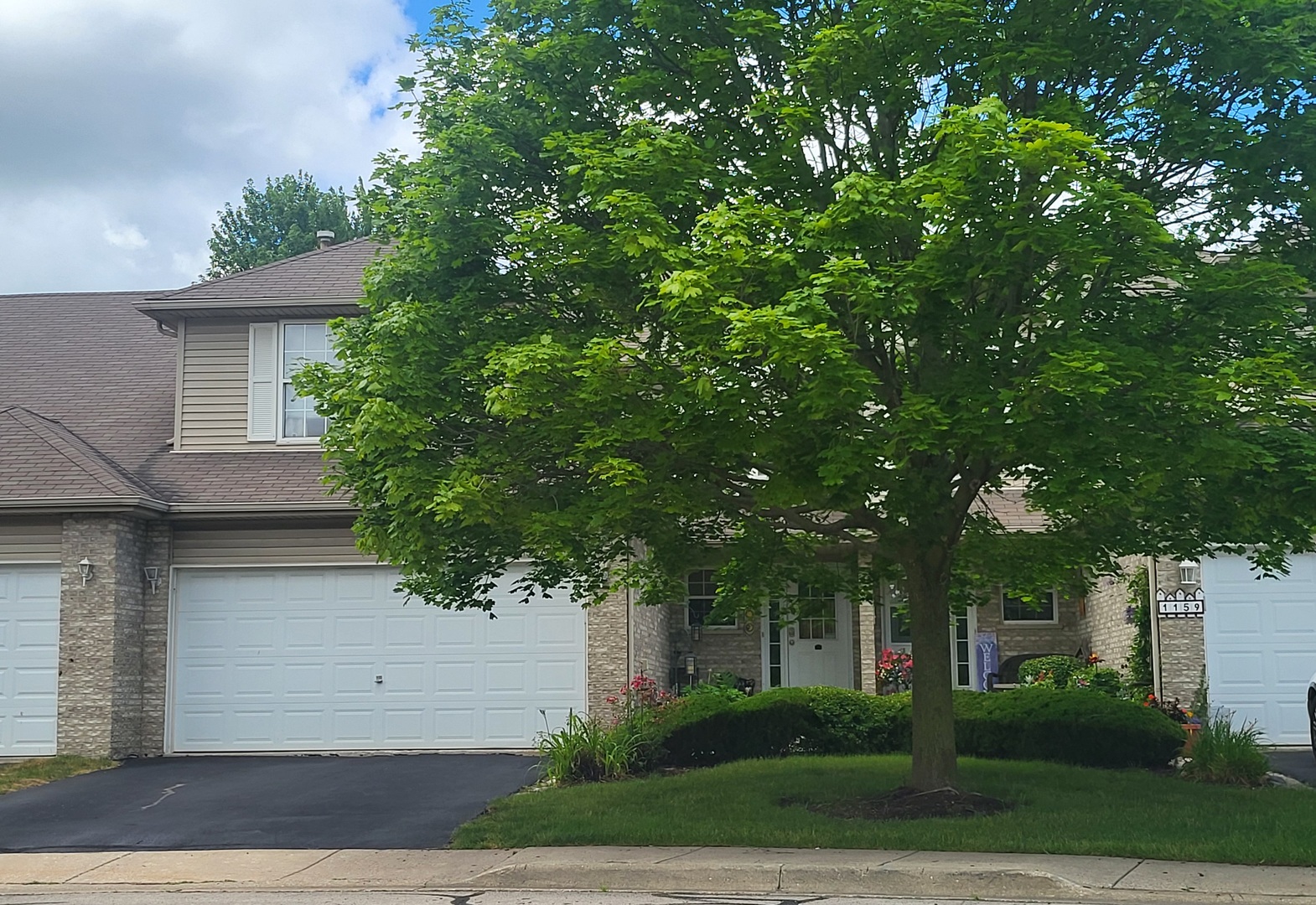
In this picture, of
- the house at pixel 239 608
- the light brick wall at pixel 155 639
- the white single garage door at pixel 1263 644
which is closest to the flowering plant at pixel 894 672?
the house at pixel 239 608

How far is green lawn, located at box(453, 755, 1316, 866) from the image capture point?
10.3m

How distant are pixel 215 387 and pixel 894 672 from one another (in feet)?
34.6

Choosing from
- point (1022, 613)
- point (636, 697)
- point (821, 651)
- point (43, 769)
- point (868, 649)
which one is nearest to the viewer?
point (43, 769)

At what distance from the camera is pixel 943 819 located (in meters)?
11.2

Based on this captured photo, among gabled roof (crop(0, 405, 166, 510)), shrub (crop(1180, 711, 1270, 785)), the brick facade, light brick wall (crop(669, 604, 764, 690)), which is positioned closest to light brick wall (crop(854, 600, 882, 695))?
light brick wall (crop(669, 604, 764, 690))

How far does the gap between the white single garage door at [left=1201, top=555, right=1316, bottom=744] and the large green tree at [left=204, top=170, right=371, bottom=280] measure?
3245 cm

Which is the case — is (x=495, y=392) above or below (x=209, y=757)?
above

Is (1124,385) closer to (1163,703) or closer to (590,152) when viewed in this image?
(590,152)

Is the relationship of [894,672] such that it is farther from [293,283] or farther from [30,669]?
[30,669]

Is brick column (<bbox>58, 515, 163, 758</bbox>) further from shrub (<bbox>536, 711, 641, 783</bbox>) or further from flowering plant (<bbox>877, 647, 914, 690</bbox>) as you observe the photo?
flowering plant (<bbox>877, 647, 914, 690</bbox>)

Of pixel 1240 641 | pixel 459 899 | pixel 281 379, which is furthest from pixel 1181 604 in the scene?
pixel 281 379

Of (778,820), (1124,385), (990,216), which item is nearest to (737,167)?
(990,216)

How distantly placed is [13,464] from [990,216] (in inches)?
559

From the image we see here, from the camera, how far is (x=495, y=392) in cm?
964
